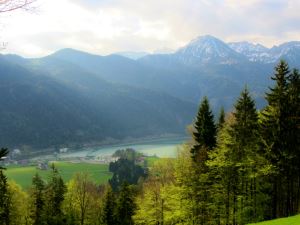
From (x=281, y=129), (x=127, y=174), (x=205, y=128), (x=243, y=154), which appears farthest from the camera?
(x=127, y=174)

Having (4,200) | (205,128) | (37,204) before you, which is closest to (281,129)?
(205,128)

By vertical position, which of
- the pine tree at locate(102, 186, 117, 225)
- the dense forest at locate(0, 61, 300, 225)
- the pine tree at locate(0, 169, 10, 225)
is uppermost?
the dense forest at locate(0, 61, 300, 225)

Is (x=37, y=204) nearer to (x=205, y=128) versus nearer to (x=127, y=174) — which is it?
(x=205, y=128)

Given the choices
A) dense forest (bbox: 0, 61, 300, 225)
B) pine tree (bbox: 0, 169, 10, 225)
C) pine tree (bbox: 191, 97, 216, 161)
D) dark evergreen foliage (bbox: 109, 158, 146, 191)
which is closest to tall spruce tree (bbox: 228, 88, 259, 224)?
dense forest (bbox: 0, 61, 300, 225)

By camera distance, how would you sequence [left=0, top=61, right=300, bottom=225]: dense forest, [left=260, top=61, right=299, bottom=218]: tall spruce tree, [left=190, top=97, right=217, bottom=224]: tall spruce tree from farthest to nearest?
[left=190, top=97, right=217, bottom=224]: tall spruce tree → [left=0, top=61, right=300, bottom=225]: dense forest → [left=260, top=61, right=299, bottom=218]: tall spruce tree

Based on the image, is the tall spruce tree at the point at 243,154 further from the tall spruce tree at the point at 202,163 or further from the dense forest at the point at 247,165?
the tall spruce tree at the point at 202,163

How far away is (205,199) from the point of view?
160 feet

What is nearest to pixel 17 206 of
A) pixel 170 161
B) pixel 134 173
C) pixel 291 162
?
pixel 170 161

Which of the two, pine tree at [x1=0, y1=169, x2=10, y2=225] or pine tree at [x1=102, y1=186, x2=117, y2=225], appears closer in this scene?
pine tree at [x1=0, y1=169, x2=10, y2=225]

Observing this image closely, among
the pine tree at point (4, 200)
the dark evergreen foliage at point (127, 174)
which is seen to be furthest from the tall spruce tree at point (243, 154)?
the dark evergreen foliage at point (127, 174)

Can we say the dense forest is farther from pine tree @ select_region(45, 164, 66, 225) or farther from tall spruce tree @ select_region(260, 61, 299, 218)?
pine tree @ select_region(45, 164, 66, 225)

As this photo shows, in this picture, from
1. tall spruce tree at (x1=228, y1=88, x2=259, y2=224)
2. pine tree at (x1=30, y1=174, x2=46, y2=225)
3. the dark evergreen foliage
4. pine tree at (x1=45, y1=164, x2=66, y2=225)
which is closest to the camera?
tall spruce tree at (x1=228, y1=88, x2=259, y2=224)

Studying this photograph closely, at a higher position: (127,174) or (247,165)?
(247,165)

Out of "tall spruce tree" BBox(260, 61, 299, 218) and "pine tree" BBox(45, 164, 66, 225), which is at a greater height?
"tall spruce tree" BBox(260, 61, 299, 218)
